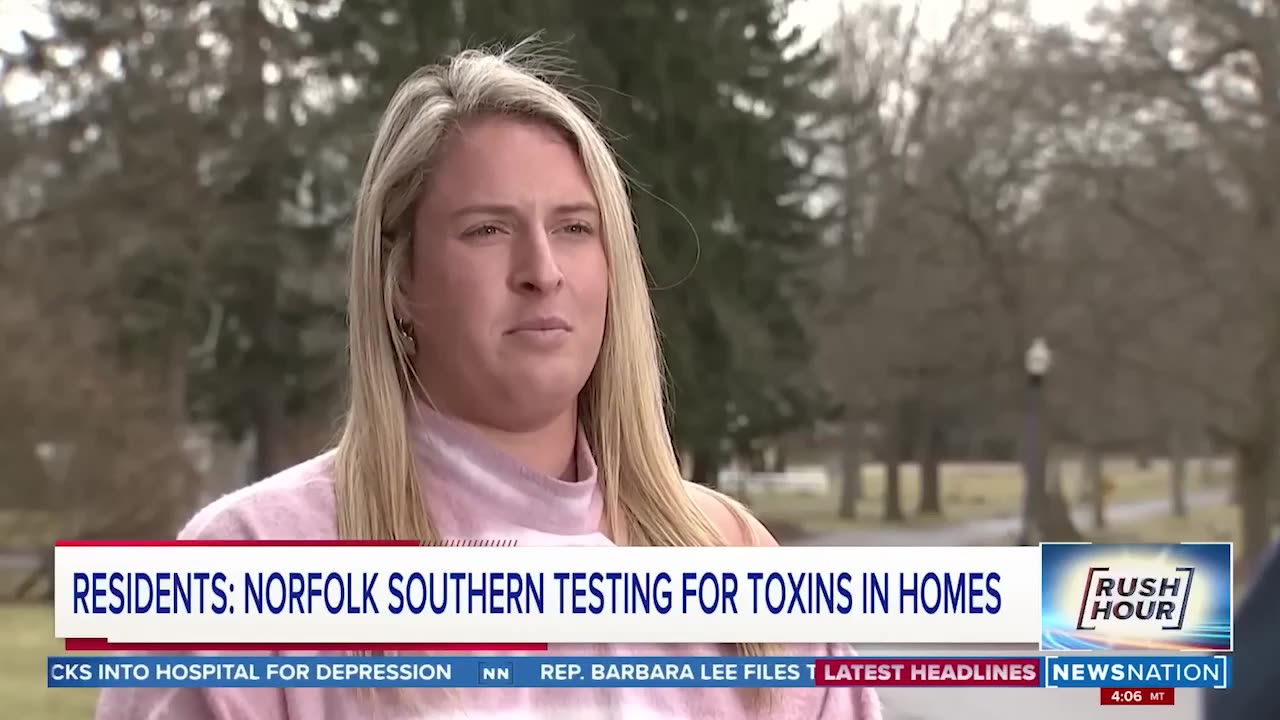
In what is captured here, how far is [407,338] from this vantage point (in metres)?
1.20

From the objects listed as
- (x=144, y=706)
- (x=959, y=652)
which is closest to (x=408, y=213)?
(x=144, y=706)

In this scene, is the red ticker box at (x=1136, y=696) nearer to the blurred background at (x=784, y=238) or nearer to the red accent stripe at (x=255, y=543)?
the red accent stripe at (x=255, y=543)

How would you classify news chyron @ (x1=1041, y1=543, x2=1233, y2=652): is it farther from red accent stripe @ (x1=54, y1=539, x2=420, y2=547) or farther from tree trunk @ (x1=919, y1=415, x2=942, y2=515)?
tree trunk @ (x1=919, y1=415, x2=942, y2=515)

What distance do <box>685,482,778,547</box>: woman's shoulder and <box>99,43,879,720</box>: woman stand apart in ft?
0.46

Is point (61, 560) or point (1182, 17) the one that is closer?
point (61, 560)

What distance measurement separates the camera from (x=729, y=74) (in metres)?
6.44

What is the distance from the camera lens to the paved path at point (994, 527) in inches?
198

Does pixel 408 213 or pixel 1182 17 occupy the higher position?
pixel 1182 17

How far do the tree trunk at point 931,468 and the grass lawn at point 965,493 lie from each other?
→ 0.03m

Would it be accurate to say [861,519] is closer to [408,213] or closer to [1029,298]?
[1029,298]

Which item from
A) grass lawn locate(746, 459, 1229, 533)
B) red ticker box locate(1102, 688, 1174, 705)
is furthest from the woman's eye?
grass lawn locate(746, 459, 1229, 533)

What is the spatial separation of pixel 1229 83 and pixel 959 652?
18.7 feet

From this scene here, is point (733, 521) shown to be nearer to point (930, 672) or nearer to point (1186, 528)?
point (930, 672)

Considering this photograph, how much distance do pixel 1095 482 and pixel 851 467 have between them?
4.01ft
